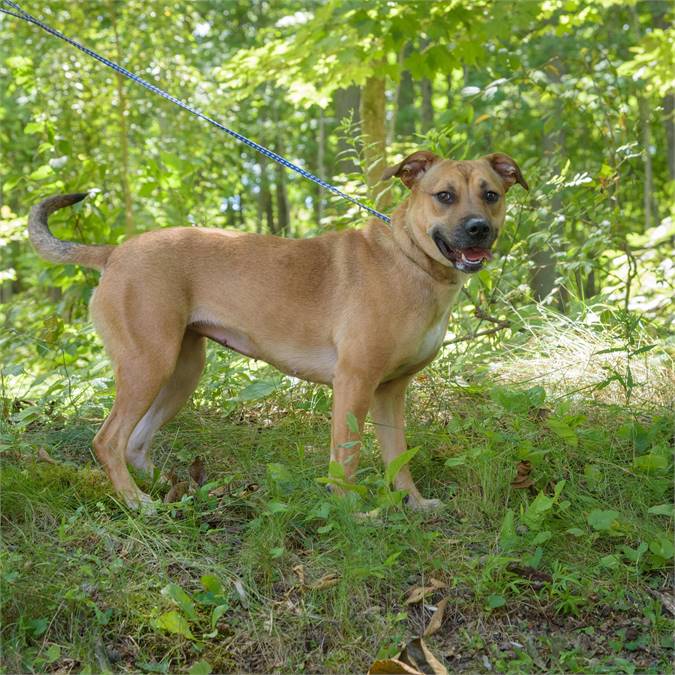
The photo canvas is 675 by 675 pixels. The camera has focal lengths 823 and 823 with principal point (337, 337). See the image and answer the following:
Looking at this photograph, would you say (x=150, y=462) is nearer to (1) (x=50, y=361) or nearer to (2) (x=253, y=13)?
(1) (x=50, y=361)

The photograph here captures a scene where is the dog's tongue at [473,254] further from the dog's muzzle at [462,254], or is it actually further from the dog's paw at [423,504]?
the dog's paw at [423,504]

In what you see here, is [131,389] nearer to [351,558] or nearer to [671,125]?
[351,558]

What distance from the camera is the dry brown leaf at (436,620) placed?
3.27 m

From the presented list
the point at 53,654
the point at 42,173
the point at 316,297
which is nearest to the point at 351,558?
the point at 53,654

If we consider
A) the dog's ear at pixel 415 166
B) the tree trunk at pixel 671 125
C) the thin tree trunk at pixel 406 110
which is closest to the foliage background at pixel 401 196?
the dog's ear at pixel 415 166

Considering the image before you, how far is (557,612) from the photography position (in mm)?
3398

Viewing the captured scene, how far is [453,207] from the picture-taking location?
4.38 metres

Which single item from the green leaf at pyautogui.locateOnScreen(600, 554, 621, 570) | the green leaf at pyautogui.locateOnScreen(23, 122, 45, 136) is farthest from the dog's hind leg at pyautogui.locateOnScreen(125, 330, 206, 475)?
the green leaf at pyautogui.locateOnScreen(23, 122, 45, 136)

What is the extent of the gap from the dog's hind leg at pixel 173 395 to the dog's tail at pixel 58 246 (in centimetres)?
68

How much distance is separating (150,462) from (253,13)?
54.9ft

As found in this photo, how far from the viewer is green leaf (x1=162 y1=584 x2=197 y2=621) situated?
3.23 m

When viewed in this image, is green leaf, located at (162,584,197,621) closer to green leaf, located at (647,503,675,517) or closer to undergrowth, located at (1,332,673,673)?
undergrowth, located at (1,332,673,673)

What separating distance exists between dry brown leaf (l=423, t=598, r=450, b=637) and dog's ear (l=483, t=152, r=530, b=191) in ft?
8.09

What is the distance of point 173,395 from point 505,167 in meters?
2.40
